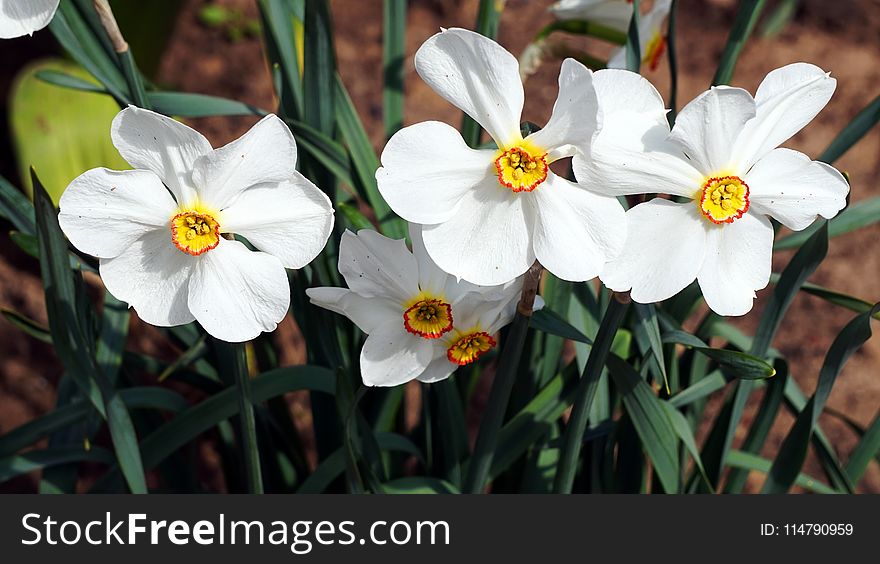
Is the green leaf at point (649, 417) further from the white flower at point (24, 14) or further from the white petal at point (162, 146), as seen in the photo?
the white flower at point (24, 14)

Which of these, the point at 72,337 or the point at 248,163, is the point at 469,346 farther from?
the point at 72,337

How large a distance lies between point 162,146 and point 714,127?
493 mm

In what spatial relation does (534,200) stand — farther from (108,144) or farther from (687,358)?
(108,144)

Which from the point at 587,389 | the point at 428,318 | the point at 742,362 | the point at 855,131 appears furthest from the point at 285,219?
the point at 855,131

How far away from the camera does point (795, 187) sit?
771mm

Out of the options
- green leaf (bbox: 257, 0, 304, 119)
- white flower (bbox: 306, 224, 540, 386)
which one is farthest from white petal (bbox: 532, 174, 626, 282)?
green leaf (bbox: 257, 0, 304, 119)

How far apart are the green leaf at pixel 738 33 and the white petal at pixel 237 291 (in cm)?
69

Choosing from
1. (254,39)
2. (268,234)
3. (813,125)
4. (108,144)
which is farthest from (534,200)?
(254,39)

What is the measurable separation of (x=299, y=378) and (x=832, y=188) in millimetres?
679

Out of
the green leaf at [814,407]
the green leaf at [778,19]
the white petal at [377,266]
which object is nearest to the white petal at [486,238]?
the white petal at [377,266]

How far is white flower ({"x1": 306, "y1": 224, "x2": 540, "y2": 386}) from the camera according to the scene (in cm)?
84

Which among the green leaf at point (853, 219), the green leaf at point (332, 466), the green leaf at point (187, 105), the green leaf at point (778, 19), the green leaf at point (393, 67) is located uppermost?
the green leaf at point (778, 19)

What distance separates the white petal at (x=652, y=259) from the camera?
0.74 m

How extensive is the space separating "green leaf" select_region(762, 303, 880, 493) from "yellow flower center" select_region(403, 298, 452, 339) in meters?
0.46
